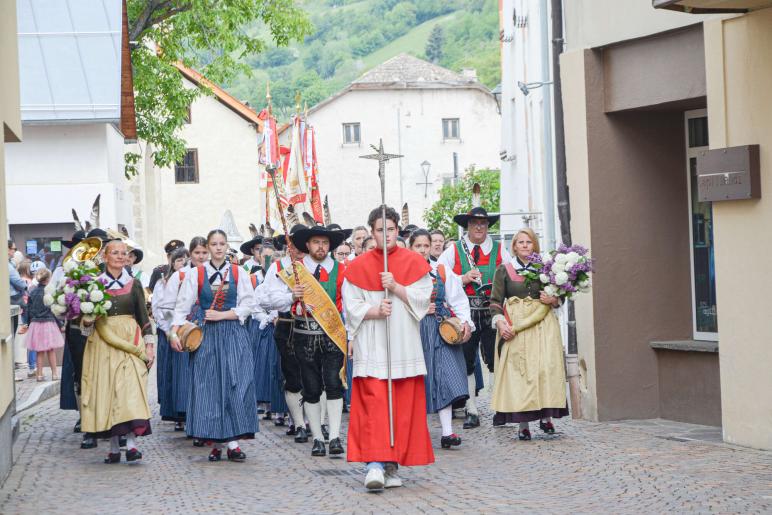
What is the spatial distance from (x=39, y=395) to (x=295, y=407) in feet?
19.9

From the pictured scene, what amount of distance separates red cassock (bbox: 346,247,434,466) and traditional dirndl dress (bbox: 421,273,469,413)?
7.44ft

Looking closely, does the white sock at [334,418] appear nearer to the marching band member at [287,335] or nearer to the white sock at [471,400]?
the marching band member at [287,335]

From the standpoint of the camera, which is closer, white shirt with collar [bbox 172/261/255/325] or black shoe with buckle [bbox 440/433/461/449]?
white shirt with collar [bbox 172/261/255/325]

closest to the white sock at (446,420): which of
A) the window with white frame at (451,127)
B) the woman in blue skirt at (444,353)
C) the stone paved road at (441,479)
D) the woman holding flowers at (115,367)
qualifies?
the woman in blue skirt at (444,353)

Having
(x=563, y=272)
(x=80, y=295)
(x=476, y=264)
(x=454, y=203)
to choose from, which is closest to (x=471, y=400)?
(x=476, y=264)

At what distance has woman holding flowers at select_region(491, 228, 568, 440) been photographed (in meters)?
12.6

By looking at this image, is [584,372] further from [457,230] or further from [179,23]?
[457,230]

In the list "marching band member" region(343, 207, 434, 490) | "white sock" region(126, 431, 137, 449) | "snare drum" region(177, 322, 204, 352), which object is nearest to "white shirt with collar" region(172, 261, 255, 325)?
"snare drum" region(177, 322, 204, 352)

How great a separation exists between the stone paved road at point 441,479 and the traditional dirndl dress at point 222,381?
327 mm

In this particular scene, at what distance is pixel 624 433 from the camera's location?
12875 millimetres

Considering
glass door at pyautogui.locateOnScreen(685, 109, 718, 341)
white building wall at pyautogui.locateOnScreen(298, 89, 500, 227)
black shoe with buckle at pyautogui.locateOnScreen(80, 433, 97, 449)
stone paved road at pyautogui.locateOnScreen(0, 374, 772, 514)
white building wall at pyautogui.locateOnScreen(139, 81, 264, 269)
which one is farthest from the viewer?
white building wall at pyautogui.locateOnScreen(298, 89, 500, 227)

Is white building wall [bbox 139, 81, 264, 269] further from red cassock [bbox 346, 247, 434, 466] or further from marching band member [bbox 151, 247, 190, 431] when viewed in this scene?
red cassock [bbox 346, 247, 434, 466]

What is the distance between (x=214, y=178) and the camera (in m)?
59.4

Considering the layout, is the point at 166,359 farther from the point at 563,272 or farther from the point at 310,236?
the point at 563,272
